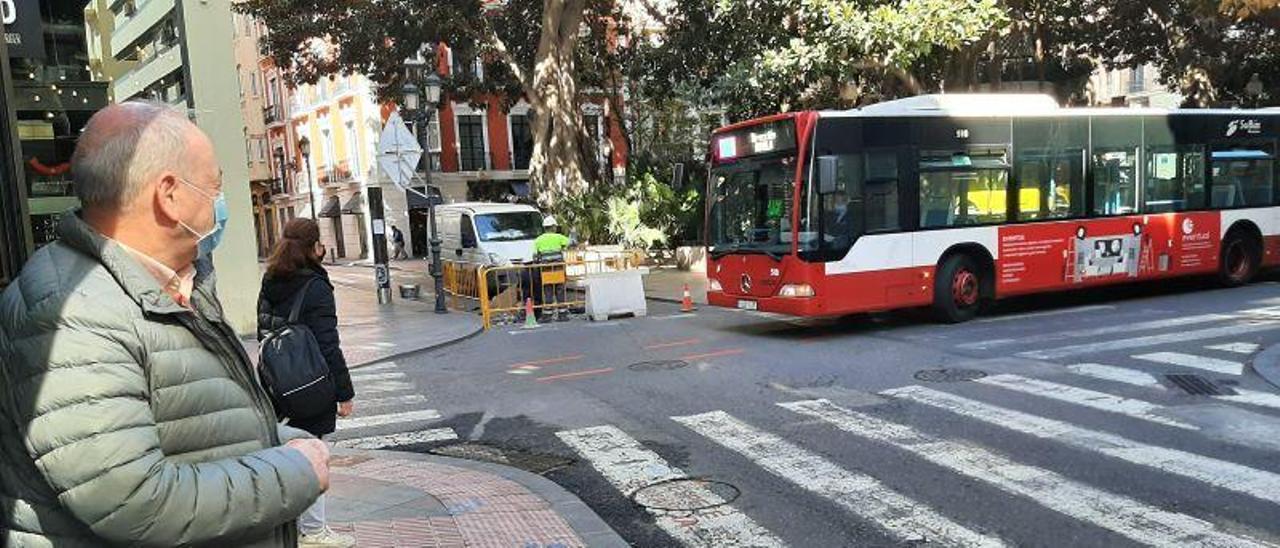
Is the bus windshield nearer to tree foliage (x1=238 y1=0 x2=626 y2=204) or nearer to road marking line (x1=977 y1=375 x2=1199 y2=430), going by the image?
road marking line (x1=977 y1=375 x2=1199 y2=430)

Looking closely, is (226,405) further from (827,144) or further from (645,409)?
(827,144)

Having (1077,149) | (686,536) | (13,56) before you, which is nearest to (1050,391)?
(686,536)

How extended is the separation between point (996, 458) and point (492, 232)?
54.9ft

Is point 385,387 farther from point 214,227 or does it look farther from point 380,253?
point 380,253

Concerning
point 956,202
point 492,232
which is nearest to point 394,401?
point 956,202

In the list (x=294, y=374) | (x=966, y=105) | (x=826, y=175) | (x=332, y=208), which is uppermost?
(x=966, y=105)

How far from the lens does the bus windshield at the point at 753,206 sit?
11.9 m

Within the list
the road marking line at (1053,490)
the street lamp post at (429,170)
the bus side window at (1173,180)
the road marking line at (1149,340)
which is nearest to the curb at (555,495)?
the road marking line at (1053,490)

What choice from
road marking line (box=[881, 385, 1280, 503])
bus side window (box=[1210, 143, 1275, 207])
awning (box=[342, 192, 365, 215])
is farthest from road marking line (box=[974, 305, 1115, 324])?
awning (box=[342, 192, 365, 215])

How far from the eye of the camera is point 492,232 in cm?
2159

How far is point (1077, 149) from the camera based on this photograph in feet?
44.0

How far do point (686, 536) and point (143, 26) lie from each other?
10250 mm

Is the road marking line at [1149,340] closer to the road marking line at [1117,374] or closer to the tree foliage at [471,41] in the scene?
the road marking line at [1117,374]

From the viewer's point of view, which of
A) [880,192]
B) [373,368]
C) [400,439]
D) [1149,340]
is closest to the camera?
[400,439]
